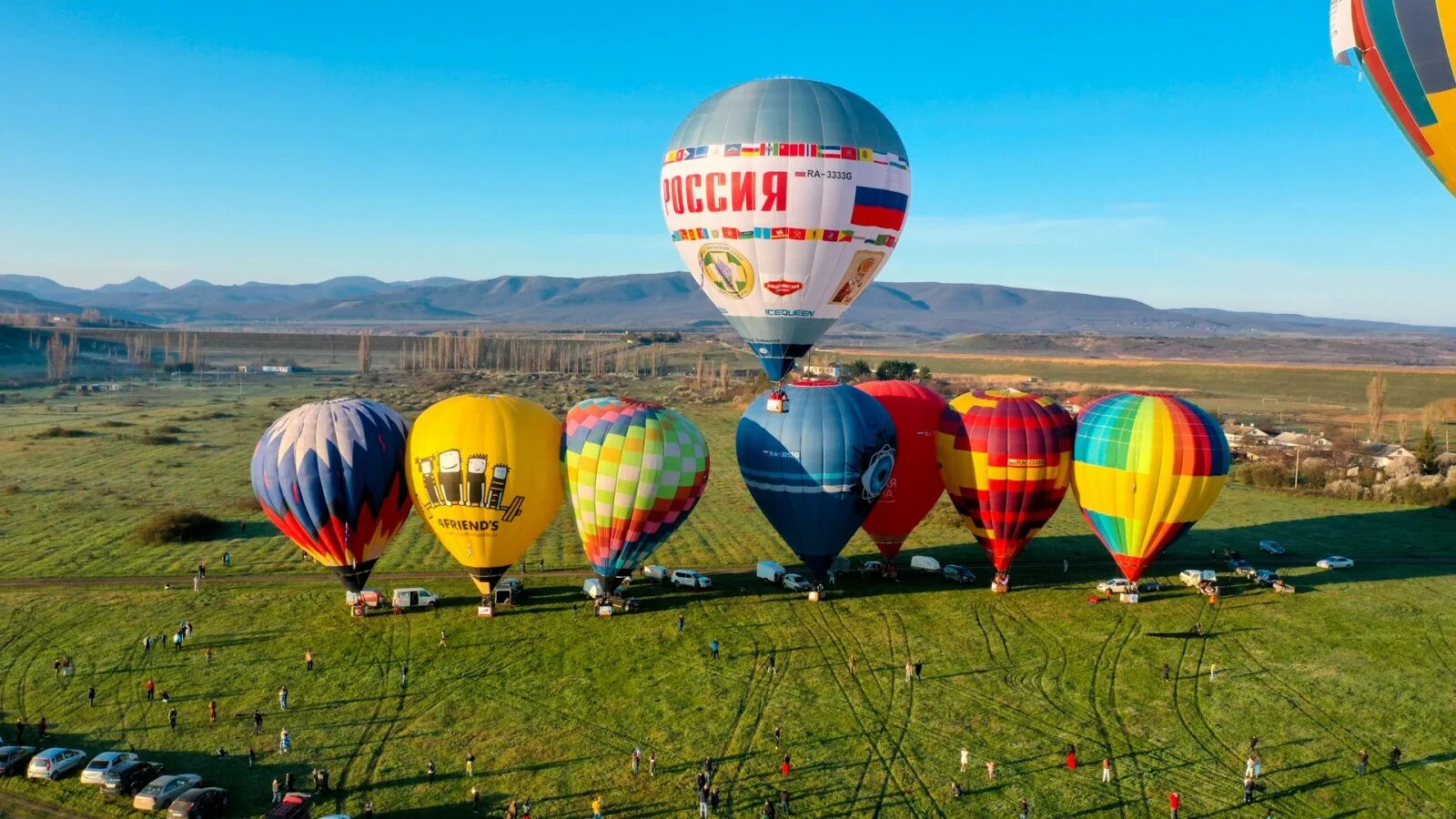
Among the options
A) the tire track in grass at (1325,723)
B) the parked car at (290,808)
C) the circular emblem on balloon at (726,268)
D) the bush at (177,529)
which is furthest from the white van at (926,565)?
the bush at (177,529)

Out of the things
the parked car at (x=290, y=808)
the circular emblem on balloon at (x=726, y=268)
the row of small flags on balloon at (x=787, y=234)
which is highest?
the row of small flags on balloon at (x=787, y=234)

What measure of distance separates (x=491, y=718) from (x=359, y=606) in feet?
34.1

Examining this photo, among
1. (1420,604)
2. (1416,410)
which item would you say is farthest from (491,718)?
(1416,410)

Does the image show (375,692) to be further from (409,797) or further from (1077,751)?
(1077,751)

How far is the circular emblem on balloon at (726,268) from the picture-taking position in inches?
1321

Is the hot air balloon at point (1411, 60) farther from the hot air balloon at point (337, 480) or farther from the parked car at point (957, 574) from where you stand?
the hot air balloon at point (337, 480)

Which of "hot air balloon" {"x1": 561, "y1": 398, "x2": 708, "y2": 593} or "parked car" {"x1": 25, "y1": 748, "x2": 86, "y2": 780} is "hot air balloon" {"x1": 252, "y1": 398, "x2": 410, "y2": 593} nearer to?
"hot air balloon" {"x1": 561, "y1": 398, "x2": 708, "y2": 593}

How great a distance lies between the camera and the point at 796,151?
31.9m

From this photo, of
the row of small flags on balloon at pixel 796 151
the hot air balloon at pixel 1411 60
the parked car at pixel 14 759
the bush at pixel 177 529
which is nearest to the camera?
the hot air balloon at pixel 1411 60

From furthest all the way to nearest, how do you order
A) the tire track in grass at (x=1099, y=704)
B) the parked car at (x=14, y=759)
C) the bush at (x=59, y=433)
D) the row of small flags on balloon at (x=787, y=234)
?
the bush at (x=59, y=433) → the row of small flags on balloon at (x=787, y=234) → the parked car at (x=14, y=759) → the tire track in grass at (x=1099, y=704)

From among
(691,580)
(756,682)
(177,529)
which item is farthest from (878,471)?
(177,529)

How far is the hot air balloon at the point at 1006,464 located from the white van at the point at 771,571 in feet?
25.5

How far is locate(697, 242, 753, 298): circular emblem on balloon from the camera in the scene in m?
33.6

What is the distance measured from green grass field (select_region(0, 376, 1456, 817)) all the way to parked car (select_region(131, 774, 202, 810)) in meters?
0.82
